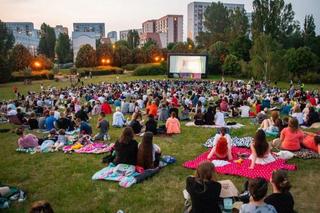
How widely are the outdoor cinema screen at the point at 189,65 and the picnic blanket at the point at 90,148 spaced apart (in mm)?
41183

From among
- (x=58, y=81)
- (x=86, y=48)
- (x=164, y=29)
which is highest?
(x=164, y=29)

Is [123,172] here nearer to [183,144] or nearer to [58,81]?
[183,144]

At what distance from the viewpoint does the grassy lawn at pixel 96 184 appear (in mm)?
7023

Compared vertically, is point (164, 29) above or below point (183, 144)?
above

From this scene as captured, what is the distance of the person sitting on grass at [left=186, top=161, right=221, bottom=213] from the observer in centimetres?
534

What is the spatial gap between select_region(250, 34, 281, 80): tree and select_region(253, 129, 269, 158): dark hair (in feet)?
113

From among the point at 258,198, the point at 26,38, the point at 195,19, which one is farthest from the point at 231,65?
the point at 195,19

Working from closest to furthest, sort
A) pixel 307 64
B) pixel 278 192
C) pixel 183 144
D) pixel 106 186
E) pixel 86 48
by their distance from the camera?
pixel 278 192
pixel 106 186
pixel 183 144
pixel 307 64
pixel 86 48

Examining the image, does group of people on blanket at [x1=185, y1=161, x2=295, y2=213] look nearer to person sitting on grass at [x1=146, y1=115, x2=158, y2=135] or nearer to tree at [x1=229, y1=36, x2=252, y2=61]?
person sitting on grass at [x1=146, y1=115, x2=158, y2=135]

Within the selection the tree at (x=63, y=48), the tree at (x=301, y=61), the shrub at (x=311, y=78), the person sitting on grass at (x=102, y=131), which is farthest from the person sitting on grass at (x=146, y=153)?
the tree at (x=63, y=48)

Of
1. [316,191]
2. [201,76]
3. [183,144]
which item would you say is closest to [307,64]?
[201,76]

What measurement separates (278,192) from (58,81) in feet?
156

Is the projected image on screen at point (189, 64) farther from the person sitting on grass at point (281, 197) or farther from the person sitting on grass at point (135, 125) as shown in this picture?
the person sitting on grass at point (281, 197)

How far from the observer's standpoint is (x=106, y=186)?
26.3 ft
